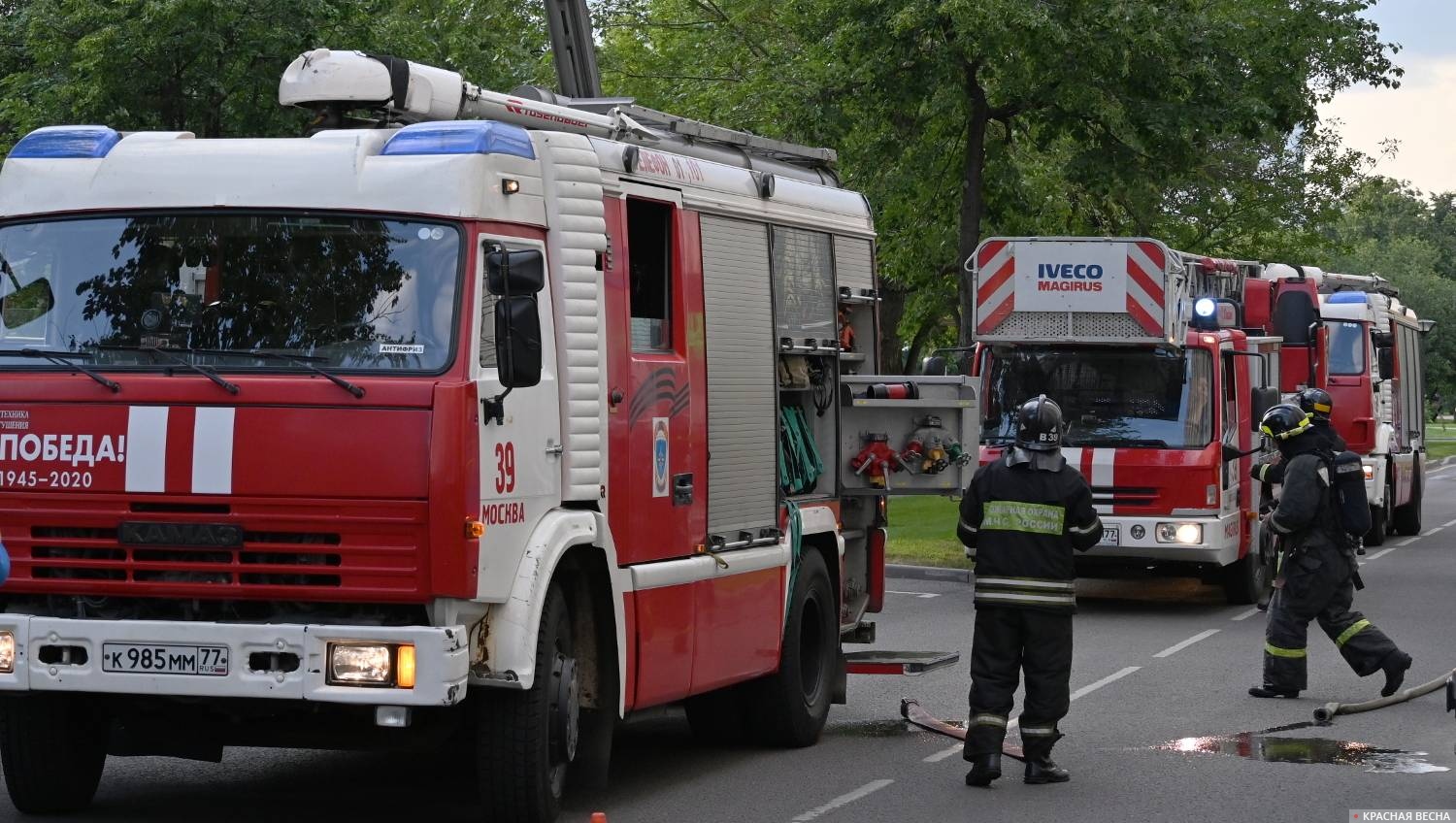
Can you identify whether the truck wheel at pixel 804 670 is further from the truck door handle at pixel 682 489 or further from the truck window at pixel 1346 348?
the truck window at pixel 1346 348

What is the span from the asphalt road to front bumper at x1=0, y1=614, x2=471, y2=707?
121cm

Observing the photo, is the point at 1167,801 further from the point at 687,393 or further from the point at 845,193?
the point at 845,193

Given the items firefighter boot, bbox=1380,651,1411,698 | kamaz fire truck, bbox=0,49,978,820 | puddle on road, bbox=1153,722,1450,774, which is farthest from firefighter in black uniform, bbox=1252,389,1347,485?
kamaz fire truck, bbox=0,49,978,820

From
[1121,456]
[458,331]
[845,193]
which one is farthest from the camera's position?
[1121,456]

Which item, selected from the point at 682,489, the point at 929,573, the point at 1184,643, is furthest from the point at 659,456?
the point at 929,573

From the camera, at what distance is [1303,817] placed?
9008 millimetres

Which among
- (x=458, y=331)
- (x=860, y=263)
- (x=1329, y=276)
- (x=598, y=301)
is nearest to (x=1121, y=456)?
(x=860, y=263)

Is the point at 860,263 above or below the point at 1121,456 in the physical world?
above

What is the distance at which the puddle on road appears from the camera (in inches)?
409

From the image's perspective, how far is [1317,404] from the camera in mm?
13539

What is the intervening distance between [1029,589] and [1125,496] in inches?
320

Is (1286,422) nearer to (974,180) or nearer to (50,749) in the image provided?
(50,749)

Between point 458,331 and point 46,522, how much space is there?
1.71 m

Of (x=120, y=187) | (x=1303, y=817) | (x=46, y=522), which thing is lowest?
(x=1303, y=817)
